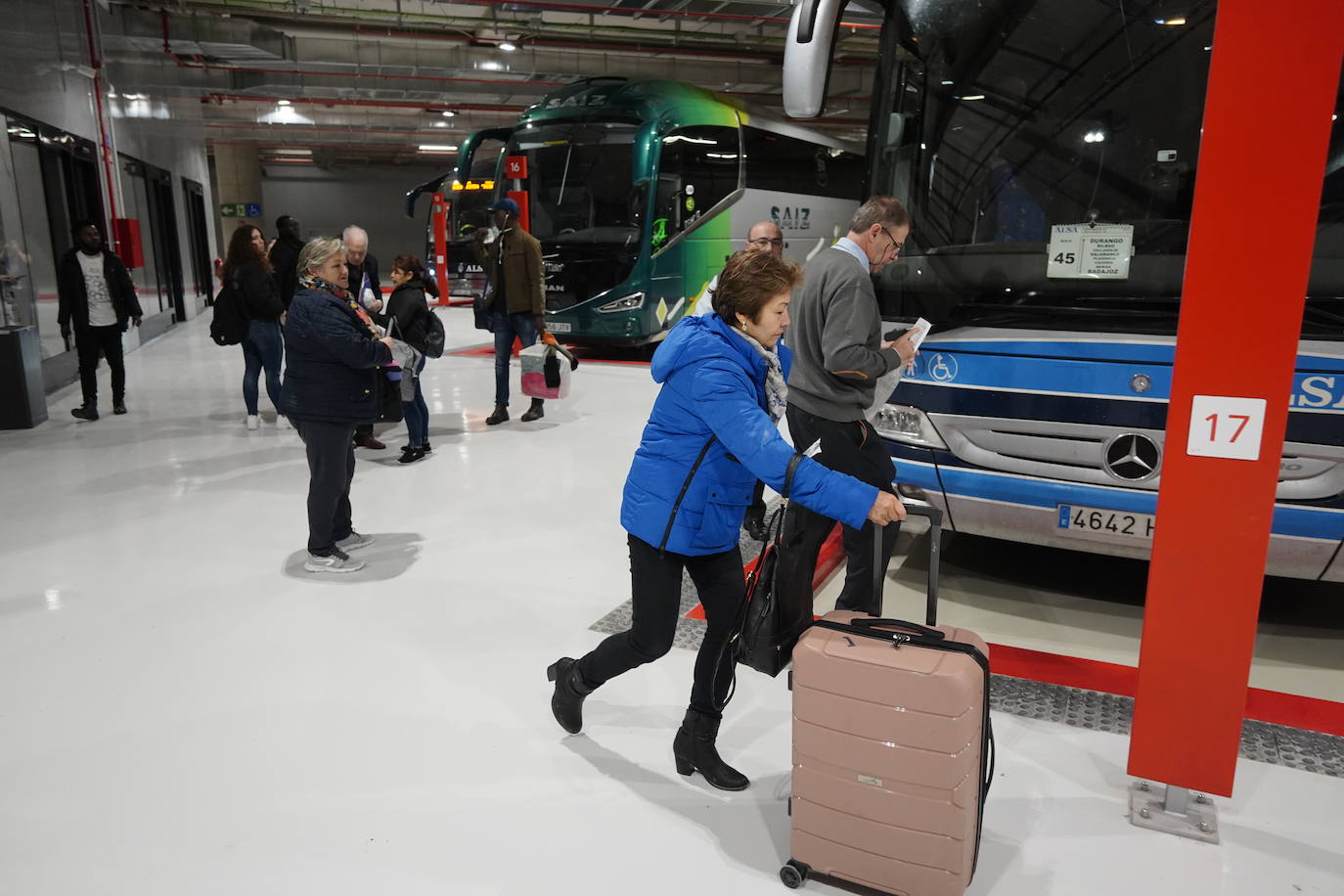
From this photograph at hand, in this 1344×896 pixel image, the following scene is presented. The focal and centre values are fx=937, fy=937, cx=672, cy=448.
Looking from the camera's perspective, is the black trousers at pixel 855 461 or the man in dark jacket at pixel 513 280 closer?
the black trousers at pixel 855 461

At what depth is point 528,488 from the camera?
591 centimetres

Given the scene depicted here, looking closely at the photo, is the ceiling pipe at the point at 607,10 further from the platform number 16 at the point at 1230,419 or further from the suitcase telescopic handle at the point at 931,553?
the suitcase telescopic handle at the point at 931,553

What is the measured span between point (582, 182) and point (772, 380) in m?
8.62

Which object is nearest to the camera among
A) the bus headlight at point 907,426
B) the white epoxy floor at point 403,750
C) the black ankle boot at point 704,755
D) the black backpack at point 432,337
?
the white epoxy floor at point 403,750

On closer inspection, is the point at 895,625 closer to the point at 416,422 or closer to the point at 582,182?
the point at 416,422

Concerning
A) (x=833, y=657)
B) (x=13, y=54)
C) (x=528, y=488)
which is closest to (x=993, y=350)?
(x=833, y=657)

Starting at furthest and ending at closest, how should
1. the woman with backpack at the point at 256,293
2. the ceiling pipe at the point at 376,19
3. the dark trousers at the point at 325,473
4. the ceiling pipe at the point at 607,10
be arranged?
the ceiling pipe at the point at 376,19, the ceiling pipe at the point at 607,10, the woman with backpack at the point at 256,293, the dark trousers at the point at 325,473

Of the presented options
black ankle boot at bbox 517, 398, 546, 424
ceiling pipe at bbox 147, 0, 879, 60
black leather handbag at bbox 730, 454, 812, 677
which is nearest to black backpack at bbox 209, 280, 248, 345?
black ankle boot at bbox 517, 398, 546, 424

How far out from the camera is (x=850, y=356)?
3123 mm

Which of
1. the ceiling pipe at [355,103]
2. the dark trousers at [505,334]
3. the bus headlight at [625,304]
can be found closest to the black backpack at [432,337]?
the dark trousers at [505,334]

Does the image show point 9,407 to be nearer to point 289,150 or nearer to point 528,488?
point 528,488

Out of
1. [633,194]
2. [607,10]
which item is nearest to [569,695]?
[633,194]

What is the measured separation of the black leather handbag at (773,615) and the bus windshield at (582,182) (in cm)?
834

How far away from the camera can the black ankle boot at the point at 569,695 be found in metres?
2.91
